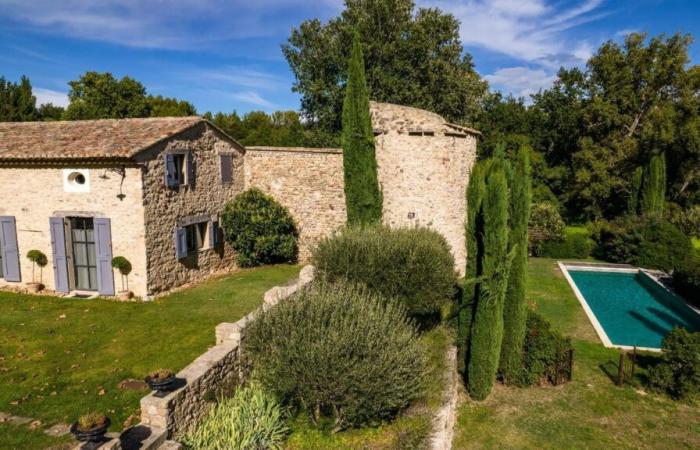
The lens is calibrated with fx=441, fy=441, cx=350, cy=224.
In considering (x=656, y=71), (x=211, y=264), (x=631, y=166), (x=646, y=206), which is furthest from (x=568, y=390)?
(x=656, y=71)

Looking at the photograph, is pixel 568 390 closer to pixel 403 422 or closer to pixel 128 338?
pixel 403 422

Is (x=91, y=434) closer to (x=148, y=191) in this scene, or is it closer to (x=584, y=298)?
(x=148, y=191)

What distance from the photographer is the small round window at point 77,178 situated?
43.6 feet

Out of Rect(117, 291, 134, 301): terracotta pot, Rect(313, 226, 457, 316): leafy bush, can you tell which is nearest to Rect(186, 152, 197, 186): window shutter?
Rect(117, 291, 134, 301): terracotta pot

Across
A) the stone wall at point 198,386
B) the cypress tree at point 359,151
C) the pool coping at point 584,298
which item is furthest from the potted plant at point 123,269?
the pool coping at point 584,298

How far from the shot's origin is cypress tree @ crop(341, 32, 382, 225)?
15.8 meters

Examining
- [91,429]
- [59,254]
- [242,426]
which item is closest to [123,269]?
[59,254]

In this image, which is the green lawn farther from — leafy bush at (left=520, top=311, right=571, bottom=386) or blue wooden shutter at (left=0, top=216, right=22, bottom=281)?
leafy bush at (left=520, top=311, right=571, bottom=386)

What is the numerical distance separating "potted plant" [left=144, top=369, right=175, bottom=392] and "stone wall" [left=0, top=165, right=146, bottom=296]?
7692 millimetres

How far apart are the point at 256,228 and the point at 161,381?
1147 centimetres

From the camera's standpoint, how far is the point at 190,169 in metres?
15.4

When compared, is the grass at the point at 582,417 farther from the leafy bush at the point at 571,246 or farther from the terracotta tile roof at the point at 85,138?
the leafy bush at the point at 571,246

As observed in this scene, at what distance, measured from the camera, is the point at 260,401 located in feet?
24.3

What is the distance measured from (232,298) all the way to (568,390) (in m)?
9.64
